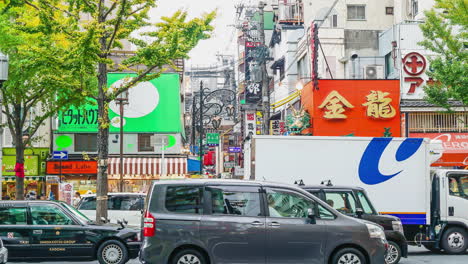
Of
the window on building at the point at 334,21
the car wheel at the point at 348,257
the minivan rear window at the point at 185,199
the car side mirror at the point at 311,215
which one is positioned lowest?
the car wheel at the point at 348,257

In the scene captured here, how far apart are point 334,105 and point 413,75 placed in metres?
4.69

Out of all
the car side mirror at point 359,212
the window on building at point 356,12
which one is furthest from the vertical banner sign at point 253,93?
the car side mirror at point 359,212

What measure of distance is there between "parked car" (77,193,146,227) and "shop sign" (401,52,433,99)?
19133mm

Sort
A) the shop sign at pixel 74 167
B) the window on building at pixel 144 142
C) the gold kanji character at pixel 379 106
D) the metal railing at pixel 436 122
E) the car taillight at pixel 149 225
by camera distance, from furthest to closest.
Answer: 1. the window on building at pixel 144 142
2. the shop sign at pixel 74 167
3. the gold kanji character at pixel 379 106
4. the metal railing at pixel 436 122
5. the car taillight at pixel 149 225

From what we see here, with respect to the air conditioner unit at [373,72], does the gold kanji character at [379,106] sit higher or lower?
lower

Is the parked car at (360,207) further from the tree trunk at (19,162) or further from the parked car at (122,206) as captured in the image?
the tree trunk at (19,162)

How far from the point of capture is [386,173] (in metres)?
17.7

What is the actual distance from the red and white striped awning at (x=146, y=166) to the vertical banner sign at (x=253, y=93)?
6.02 m

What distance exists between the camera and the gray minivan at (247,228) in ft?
38.6

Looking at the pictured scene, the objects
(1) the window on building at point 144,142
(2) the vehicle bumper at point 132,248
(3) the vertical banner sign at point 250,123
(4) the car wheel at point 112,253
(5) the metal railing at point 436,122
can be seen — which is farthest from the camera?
(1) the window on building at point 144,142

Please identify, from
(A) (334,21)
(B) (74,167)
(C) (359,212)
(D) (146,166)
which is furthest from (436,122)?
(C) (359,212)

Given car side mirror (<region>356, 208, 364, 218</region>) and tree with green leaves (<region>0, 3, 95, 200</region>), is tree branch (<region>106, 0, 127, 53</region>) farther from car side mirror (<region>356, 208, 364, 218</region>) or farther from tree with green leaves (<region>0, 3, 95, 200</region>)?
car side mirror (<region>356, 208, 364, 218</region>)

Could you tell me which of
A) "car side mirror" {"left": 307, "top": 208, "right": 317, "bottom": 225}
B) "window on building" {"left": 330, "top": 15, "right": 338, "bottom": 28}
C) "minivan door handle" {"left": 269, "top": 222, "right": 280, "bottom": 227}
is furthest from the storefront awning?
"minivan door handle" {"left": 269, "top": 222, "right": 280, "bottom": 227}

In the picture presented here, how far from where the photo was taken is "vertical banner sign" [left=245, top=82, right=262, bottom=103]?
4103cm
